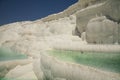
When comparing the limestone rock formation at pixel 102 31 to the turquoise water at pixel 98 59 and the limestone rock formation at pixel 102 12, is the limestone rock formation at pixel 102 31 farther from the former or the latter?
the turquoise water at pixel 98 59

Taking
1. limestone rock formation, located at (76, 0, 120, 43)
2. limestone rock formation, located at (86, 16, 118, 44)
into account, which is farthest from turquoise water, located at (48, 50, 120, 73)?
limestone rock formation, located at (76, 0, 120, 43)

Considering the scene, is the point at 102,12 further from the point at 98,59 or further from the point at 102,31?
the point at 98,59

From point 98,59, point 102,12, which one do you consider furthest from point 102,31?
point 98,59

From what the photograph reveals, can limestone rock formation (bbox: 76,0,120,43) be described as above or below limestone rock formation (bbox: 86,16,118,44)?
above

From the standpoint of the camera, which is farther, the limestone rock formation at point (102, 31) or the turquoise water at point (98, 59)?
the limestone rock formation at point (102, 31)

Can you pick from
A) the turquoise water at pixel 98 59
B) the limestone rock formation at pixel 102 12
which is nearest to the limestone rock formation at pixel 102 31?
the limestone rock formation at pixel 102 12

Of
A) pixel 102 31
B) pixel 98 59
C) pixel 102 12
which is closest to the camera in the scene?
pixel 98 59

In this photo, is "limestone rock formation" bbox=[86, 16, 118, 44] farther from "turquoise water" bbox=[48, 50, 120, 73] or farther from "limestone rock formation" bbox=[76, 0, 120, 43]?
"turquoise water" bbox=[48, 50, 120, 73]

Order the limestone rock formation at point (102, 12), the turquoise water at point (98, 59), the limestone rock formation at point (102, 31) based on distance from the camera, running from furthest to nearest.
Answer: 1. the limestone rock formation at point (102, 12)
2. the limestone rock formation at point (102, 31)
3. the turquoise water at point (98, 59)

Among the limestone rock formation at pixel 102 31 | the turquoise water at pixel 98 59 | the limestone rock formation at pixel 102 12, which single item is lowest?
the turquoise water at pixel 98 59

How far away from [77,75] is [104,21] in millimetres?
5000

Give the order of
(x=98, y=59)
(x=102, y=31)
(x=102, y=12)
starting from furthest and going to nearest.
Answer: (x=102, y=12) → (x=102, y=31) → (x=98, y=59)

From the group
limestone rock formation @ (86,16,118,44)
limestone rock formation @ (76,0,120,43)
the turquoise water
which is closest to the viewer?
the turquoise water

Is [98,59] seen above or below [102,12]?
below
